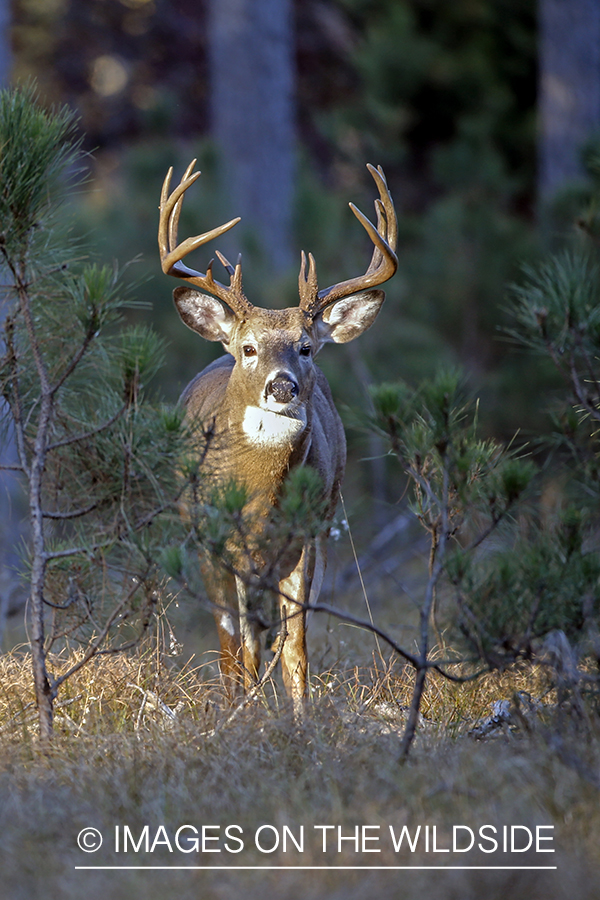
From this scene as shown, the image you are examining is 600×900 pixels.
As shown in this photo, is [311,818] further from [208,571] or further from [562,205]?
[562,205]

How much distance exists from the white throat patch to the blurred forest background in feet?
6.66

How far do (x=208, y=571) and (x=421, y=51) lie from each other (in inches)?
355

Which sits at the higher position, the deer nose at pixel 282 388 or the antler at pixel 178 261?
the antler at pixel 178 261

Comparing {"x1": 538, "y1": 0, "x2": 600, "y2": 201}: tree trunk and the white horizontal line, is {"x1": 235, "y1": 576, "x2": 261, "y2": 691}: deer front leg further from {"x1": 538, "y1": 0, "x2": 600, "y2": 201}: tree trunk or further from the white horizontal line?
{"x1": 538, "y1": 0, "x2": 600, "y2": 201}: tree trunk

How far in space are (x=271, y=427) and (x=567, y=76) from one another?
786cm

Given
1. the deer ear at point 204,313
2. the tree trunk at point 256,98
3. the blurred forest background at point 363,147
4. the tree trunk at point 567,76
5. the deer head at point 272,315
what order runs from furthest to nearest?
1. the tree trunk at point 256,98
2. the tree trunk at point 567,76
3. the blurred forest background at point 363,147
4. the deer ear at point 204,313
5. the deer head at point 272,315

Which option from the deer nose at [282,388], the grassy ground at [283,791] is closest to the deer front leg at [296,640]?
the grassy ground at [283,791]

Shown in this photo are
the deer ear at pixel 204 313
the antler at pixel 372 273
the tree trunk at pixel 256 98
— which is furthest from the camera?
the tree trunk at pixel 256 98

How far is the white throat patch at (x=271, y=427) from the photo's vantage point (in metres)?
4.16

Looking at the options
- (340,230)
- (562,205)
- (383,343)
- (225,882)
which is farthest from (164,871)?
(340,230)

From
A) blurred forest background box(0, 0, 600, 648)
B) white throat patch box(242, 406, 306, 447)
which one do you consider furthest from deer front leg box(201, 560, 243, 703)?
blurred forest background box(0, 0, 600, 648)

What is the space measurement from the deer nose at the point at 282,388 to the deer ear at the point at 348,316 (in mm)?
A: 670

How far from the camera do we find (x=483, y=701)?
3.85 m

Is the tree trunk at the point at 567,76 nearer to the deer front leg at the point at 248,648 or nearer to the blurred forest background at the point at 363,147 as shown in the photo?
the blurred forest background at the point at 363,147
